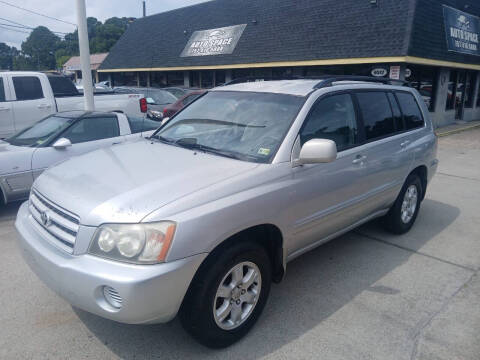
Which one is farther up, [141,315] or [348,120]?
[348,120]

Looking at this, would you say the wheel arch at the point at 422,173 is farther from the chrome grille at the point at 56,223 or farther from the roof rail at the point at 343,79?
the chrome grille at the point at 56,223

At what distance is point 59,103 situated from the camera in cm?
865

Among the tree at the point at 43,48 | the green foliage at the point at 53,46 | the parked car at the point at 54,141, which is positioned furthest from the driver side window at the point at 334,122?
the tree at the point at 43,48

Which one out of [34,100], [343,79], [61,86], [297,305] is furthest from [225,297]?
[61,86]

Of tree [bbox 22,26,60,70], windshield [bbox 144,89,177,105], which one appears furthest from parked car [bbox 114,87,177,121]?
tree [bbox 22,26,60,70]

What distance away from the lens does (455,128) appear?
51.4 ft

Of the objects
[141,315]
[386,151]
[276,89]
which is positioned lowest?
[141,315]

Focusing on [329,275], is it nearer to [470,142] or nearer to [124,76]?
[470,142]

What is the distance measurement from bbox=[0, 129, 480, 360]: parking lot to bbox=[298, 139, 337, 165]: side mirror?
1.27 m

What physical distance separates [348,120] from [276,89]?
75cm

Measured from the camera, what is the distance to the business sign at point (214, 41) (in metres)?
18.5

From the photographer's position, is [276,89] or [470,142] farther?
[470,142]

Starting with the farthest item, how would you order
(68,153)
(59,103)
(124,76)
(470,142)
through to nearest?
(124,76) → (470,142) → (59,103) → (68,153)

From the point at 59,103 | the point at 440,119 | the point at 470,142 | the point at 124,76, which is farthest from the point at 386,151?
the point at 124,76
